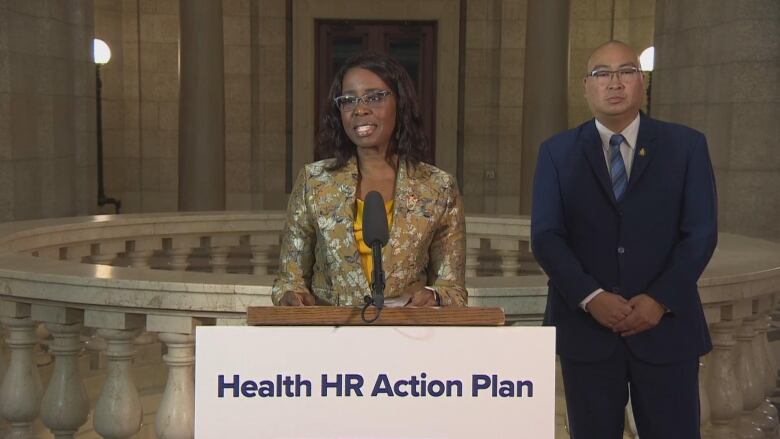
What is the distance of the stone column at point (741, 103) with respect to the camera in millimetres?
11789

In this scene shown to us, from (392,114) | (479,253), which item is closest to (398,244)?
(392,114)

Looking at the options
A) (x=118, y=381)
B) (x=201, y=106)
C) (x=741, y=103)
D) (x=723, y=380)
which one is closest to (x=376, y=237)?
(x=118, y=381)

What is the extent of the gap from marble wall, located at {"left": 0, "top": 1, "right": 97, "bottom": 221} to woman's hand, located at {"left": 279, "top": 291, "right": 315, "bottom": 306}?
8.90 meters

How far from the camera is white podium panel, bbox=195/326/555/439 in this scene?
8.40ft

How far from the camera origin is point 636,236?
362 cm

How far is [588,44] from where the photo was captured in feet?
57.8

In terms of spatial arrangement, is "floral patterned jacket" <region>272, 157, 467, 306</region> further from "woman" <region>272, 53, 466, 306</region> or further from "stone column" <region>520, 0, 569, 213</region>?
"stone column" <region>520, 0, 569, 213</region>

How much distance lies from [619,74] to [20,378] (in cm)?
288

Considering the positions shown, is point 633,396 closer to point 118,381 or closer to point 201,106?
point 118,381

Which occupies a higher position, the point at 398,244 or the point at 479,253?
the point at 398,244

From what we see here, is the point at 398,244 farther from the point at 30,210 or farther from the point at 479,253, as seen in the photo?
the point at 30,210

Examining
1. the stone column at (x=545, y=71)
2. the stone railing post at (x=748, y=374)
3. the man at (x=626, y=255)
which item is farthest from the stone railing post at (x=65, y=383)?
the stone column at (x=545, y=71)

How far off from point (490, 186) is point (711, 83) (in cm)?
605

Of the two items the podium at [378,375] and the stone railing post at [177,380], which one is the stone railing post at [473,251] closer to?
the stone railing post at [177,380]
